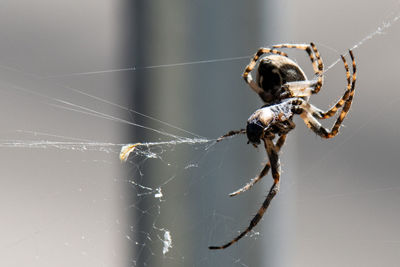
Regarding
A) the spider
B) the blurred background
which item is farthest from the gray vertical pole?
the spider

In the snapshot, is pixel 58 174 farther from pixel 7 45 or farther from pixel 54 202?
pixel 7 45

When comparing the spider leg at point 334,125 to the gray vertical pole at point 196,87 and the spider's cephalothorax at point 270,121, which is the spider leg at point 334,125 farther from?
the gray vertical pole at point 196,87

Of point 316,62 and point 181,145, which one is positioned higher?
point 316,62

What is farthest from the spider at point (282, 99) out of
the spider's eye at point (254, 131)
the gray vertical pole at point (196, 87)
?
the gray vertical pole at point (196, 87)

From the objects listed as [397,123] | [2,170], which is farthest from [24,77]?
[397,123]

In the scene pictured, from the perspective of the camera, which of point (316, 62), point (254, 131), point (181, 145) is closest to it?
point (254, 131)

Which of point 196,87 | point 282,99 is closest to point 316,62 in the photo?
point 282,99

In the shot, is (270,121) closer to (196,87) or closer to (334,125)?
(334,125)
